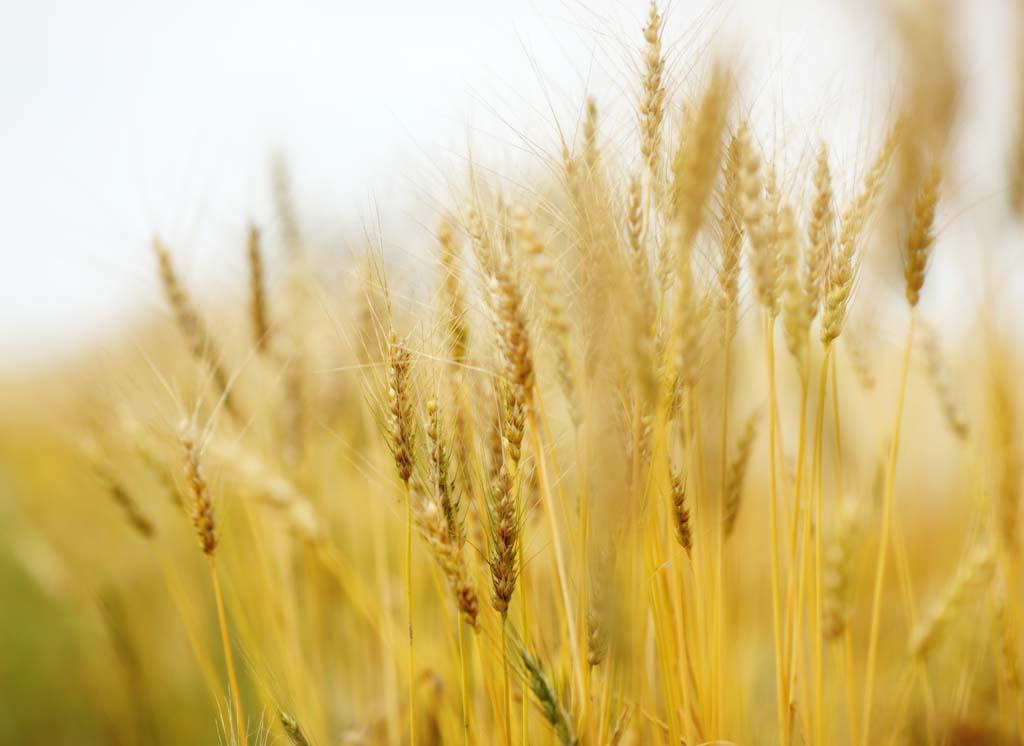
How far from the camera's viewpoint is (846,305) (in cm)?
85

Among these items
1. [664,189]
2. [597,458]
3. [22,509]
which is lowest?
[22,509]

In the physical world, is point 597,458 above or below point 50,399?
below

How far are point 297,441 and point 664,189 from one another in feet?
3.36

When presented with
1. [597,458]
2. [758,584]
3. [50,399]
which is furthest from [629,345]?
[50,399]

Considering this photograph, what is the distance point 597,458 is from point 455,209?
48cm

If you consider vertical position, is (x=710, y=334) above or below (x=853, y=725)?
above

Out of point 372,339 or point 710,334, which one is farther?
point 372,339

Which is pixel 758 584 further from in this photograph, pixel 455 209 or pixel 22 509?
pixel 22 509

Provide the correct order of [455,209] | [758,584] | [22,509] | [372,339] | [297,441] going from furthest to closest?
[22,509], [758,584], [297,441], [372,339], [455,209]

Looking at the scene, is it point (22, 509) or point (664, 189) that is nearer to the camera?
point (664, 189)

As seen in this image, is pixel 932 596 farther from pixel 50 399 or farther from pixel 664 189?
pixel 50 399

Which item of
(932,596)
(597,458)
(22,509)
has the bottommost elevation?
(932,596)

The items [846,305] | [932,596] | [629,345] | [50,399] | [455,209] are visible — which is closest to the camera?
[629,345]

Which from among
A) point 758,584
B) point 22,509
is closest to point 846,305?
point 758,584
